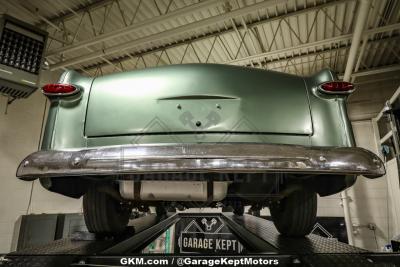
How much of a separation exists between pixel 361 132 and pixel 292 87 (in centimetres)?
684

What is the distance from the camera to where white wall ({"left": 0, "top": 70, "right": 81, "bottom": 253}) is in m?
5.40

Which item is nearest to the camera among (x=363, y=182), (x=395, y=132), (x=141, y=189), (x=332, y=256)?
(x=332, y=256)

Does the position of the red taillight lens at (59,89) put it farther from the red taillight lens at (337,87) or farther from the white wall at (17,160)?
the white wall at (17,160)


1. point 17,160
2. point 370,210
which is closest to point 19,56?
point 17,160

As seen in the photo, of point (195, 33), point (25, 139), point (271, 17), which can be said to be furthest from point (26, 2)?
point (271, 17)

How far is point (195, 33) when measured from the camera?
588cm

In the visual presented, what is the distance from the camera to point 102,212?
191 cm

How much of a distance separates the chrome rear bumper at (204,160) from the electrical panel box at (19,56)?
3.07m

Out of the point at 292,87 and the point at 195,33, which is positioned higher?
the point at 195,33

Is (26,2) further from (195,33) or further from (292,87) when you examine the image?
(292,87)

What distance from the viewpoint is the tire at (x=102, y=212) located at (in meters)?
1.89

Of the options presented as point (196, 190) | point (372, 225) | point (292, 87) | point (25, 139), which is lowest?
point (372, 225)

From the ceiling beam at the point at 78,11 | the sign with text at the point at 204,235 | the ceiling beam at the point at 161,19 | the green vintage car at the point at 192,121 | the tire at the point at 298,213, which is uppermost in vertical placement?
the ceiling beam at the point at 78,11

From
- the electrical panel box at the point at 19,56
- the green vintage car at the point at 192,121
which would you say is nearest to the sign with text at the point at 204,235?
the green vintage car at the point at 192,121
